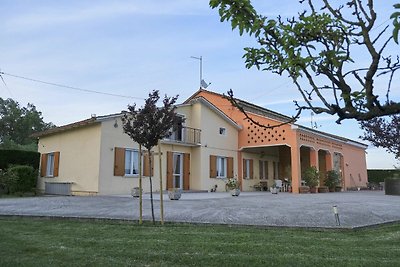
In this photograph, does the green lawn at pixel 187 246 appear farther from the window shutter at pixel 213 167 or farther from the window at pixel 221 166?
the window at pixel 221 166

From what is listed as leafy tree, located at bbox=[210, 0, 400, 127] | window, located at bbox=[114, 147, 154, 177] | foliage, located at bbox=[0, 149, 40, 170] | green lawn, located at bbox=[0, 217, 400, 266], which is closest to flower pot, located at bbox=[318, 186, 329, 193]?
window, located at bbox=[114, 147, 154, 177]

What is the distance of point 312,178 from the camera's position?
2167 centimetres

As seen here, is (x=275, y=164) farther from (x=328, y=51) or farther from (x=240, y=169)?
(x=328, y=51)

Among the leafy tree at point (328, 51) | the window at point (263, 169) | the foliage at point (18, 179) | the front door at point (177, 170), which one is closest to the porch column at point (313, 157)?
the window at point (263, 169)

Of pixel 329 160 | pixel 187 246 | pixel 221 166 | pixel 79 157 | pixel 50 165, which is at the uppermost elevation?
pixel 329 160

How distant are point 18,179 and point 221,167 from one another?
462 inches

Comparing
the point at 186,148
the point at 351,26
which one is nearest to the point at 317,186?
the point at 186,148

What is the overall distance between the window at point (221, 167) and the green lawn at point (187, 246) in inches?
604

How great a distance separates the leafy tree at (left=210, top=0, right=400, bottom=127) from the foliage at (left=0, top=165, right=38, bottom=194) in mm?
17911

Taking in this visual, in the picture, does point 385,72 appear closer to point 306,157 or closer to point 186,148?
point 186,148

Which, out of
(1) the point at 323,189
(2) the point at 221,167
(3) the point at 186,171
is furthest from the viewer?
(2) the point at 221,167

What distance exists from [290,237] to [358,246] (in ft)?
3.85

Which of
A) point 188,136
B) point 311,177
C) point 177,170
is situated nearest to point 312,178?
point 311,177

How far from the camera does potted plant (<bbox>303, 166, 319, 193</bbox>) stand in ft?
71.1
